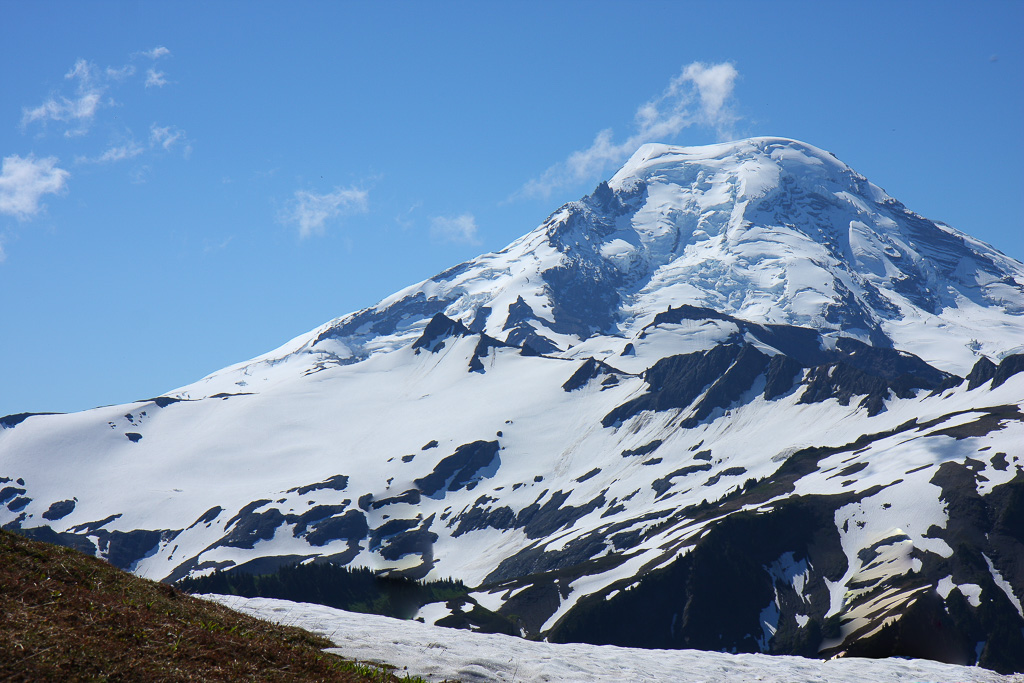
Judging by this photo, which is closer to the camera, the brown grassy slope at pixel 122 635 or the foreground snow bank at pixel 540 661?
the brown grassy slope at pixel 122 635

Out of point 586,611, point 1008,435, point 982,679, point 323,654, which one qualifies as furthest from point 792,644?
point 323,654

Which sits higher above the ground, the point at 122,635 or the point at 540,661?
the point at 122,635

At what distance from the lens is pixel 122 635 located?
1495 centimetres

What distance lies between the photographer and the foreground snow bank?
18.3m

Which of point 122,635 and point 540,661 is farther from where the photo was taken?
point 540,661

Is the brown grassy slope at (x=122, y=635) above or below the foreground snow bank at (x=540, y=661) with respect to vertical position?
above

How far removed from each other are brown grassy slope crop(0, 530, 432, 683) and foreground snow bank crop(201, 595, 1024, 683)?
1.64m

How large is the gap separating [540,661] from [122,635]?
9.36 metres

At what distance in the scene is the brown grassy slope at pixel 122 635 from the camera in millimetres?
13531

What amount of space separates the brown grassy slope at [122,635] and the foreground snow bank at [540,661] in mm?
1640

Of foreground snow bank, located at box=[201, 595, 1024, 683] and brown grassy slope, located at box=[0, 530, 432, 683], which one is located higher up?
brown grassy slope, located at box=[0, 530, 432, 683]

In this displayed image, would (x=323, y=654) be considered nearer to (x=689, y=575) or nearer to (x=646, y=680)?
(x=646, y=680)

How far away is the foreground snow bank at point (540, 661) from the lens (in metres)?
18.3

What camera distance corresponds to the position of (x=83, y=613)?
15.6 m
